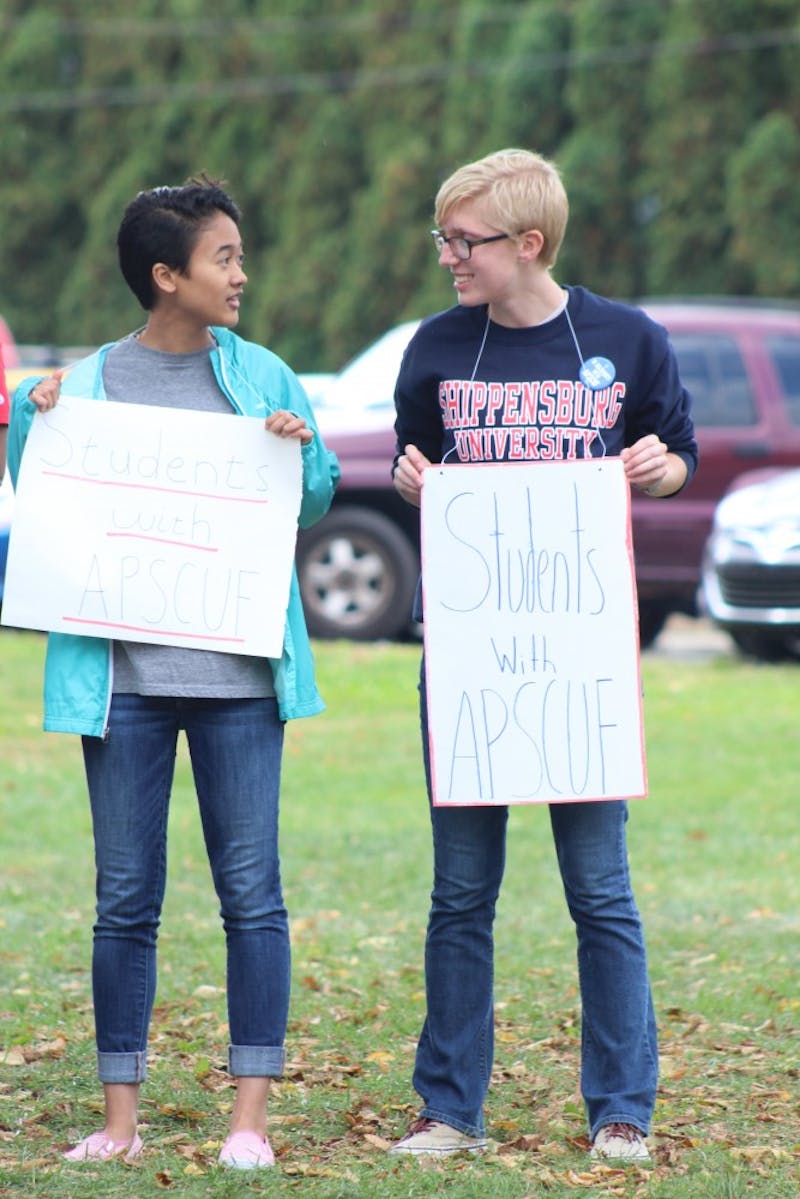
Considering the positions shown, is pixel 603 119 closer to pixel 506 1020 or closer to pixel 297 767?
pixel 297 767

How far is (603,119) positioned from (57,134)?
16389mm

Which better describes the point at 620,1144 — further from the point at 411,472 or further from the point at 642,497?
the point at 642,497

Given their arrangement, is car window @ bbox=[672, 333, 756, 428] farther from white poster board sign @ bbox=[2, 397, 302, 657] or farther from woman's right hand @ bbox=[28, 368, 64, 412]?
woman's right hand @ bbox=[28, 368, 64, 412]

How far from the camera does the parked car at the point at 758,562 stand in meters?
12.4

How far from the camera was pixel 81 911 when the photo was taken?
24.5 ft

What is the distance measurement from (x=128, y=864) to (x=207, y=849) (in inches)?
6.2

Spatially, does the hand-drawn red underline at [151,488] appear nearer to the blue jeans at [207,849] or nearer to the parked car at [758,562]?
the blue jeans at [207,849]

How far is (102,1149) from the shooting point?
4.36 metres

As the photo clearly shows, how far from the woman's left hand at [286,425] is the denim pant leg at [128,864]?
59 cm

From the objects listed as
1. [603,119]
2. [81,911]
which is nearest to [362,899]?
[81,911]

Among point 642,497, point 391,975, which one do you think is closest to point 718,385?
point 642,497

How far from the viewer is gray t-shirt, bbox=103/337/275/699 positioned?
4.27 metres

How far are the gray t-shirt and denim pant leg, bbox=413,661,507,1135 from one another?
0.40 meters

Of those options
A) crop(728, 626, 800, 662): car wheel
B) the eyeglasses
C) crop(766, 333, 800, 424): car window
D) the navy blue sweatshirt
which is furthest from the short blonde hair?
crop(766, 333, 800, 424): car window
